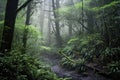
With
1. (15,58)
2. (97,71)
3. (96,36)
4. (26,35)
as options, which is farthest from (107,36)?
(15,58)

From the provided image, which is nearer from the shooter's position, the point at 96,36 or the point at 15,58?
the point at 15,58

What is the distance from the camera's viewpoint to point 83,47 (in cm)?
1653

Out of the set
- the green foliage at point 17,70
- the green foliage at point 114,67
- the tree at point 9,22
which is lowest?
the green foliage at point 114,67

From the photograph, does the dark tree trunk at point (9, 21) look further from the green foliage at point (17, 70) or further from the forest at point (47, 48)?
the green foliage at point (17, 70)

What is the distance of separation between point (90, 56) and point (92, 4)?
762 cm

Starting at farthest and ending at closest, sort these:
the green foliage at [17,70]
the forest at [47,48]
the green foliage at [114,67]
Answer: the green foliage at [114,67]
the forest at [47,48]
the green foliage at [17,70]

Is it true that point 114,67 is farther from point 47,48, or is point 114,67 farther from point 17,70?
point 17,70

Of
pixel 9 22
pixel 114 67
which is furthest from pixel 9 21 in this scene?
pixel 114 67

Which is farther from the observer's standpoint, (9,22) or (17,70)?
(9,22)

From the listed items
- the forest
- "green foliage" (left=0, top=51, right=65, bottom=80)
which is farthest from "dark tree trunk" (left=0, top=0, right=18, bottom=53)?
"green foliage" (left=0, top=51, right=65, bottom=80)

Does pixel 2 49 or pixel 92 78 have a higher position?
pixel 2 49

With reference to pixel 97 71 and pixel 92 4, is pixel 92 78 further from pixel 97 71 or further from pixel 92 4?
pixel 92 4

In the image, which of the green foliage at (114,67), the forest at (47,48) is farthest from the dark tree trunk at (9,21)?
the green foliage at (114,67)

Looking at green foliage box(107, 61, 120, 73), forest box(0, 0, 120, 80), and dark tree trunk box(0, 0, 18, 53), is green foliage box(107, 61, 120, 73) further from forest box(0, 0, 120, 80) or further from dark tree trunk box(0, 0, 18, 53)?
dark tree trunk box(0, 0, 18, 53)
